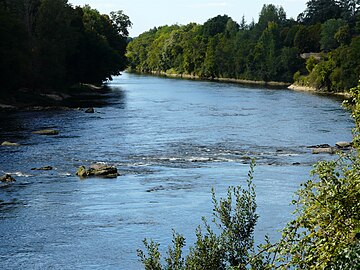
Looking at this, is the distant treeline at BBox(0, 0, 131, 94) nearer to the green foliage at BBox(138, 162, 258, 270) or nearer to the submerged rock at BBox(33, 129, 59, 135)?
the submerged rock at BBox(33, 129, 59, 135)

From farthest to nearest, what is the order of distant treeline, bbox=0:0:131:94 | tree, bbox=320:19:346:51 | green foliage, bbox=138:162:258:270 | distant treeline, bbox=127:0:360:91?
tree, bbox=320:19:346:51 < distant treeline, bbox=127:0:360:91 < distant treeline, bbox=0:0:131:94 < green foliage, bbox=138:162:258:270

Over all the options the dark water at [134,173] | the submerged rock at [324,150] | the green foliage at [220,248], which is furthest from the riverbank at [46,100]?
the green foliage at [220,248]

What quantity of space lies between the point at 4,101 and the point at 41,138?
21.9 meters

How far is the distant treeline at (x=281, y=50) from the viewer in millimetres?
105750

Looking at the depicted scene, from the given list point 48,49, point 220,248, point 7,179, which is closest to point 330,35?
point 48,49

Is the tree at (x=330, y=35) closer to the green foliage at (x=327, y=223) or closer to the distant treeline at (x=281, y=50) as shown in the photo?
the distant treeline at (x=281, y=50)

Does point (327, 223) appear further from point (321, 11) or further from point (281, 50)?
point (321, 11)

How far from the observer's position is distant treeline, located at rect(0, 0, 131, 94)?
67125 mm

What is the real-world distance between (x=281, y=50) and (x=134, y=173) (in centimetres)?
11279

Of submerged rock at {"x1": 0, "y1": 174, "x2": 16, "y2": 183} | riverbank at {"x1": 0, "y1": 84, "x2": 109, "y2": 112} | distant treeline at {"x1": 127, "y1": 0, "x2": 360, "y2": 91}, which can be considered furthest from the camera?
distant treeline at {"x1": 127, "y1": 0, "x2": 360, "y2": 91}

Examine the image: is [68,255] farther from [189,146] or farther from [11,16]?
[11,16]

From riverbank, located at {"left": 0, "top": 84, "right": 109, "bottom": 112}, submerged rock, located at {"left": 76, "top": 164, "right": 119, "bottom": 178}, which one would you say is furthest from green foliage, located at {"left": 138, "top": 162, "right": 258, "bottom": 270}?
riverbank, located at {"left": 0, "top": 84, "right": 109, "bottom": 112}

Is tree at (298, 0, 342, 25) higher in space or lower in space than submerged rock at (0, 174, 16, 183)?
higher

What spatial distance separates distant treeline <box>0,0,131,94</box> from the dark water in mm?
9560
